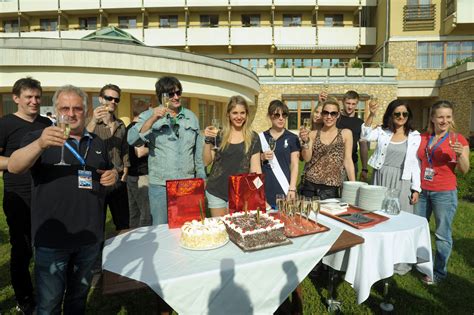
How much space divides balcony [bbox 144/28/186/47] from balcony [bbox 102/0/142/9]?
268 cm

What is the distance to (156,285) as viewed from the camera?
1694 millimetres

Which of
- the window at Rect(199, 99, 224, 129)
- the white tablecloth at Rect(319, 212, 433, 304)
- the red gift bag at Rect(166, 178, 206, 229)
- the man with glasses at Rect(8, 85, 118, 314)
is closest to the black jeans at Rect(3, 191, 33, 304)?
the man with glasses at Rect(8, 85, 118, 314)

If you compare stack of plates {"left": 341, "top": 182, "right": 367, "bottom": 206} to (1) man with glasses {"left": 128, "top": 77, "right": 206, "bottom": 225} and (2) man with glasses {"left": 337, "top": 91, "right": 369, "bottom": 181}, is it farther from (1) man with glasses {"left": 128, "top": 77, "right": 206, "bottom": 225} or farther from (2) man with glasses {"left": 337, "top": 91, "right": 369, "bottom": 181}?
(1) man with glasses {"left": 128, "top": 77, "right": 206, "bottom": 225}

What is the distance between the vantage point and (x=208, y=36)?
2678 centimetres

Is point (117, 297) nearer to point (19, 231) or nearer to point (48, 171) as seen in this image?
point (19, 231)

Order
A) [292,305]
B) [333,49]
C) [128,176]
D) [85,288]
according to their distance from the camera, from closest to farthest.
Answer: [85,288] → [292,305] → [128,176] → [333,49]

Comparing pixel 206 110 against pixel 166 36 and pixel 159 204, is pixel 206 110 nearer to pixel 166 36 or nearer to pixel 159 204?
pixel 166 36

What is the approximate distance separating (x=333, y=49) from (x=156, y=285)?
95.6ft

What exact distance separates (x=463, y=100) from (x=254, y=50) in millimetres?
17426

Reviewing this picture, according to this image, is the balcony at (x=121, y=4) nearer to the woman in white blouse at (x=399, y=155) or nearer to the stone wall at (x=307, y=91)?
the stone wall at (x=307, y=91)

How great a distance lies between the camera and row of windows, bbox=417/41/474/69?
23.7 metres

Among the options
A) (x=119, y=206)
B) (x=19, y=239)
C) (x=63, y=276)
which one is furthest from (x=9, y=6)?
(x=63, y=276)

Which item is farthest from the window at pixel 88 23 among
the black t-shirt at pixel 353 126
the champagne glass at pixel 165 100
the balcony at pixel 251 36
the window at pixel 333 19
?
the champagne glass at pixel 165 100

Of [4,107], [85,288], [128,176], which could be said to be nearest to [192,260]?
[85,288]
